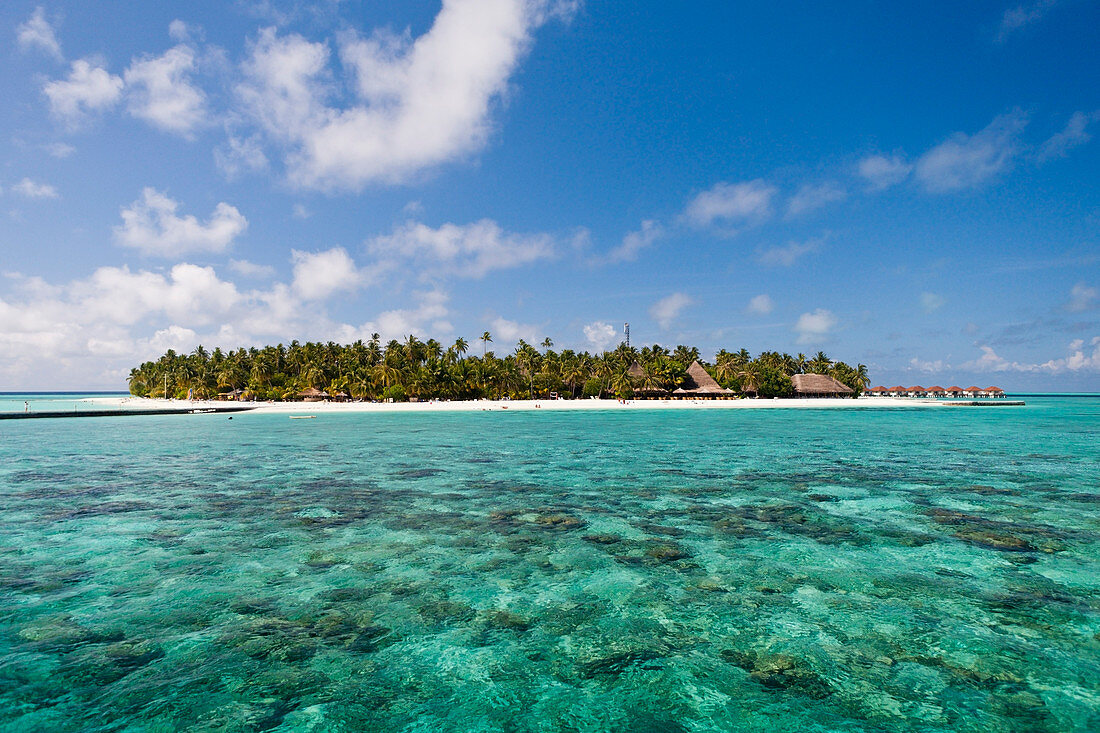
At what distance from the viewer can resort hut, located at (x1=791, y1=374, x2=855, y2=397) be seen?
99500 mm

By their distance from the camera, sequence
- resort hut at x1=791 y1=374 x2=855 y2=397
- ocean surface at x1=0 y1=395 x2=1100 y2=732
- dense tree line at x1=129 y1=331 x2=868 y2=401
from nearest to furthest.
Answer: ocean surface at x1=0 y1=395 x2=1100 y2=732
dense tree line at x1=129 y1=331 x2=868 y2=401
resort hut at x1=791 y1=374 x2=855 y2=397

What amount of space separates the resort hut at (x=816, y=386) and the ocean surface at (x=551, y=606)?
3522 inches

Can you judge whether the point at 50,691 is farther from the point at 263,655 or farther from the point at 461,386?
the point at 461,386

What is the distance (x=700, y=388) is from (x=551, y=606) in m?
87.4

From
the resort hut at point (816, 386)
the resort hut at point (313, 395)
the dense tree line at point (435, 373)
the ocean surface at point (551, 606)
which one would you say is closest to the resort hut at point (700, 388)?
the dense tree line at point (435, 373)

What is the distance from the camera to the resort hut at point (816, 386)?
99.5 meters

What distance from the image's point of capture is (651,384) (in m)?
89.1

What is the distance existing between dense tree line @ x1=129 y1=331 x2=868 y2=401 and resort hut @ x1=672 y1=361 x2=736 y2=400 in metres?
1.52

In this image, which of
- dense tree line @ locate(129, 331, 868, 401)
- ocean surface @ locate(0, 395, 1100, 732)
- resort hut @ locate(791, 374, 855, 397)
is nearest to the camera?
ocean surface @ locate(0, 395, 1100, 732)

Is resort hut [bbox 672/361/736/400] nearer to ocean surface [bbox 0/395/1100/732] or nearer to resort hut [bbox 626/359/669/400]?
resort hut [bbox 626/359/669/400]

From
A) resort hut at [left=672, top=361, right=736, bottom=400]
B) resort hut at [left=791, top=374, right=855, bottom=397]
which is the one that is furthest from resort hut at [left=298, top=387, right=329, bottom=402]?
resort hut at [left=791, top=374, right=855, bottom=397]

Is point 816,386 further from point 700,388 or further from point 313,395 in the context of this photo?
point 313,395

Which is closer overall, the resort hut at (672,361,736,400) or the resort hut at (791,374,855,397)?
the resort hut at (672,361,736,400)

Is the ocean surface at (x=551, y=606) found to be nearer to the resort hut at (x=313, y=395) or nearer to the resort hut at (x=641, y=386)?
the resort hut at (x=313, y=395)
